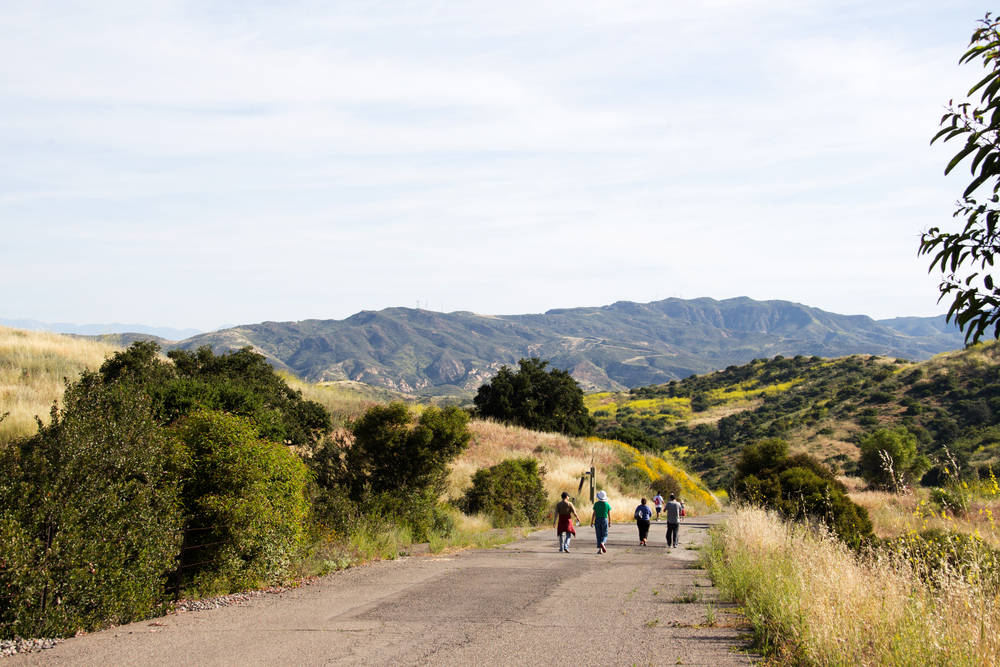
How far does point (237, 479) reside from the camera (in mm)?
11195

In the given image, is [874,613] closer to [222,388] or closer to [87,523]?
[87,523]

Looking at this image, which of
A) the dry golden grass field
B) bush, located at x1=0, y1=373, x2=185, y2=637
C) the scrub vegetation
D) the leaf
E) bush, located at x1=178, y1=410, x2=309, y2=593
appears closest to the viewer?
the leaf

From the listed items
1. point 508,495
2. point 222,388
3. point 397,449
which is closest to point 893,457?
point 508,495

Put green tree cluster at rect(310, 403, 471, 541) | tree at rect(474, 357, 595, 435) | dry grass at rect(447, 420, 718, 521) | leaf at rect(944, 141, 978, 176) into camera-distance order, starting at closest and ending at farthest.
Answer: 1. leaf at rect(944, 141, 978, 176)
2. green tree cluster at rect(310, 403, 471, 541)
3. dry grass at rect(447, 420, 718, 521)
4. tree at rect(474, 357, 595, 435)

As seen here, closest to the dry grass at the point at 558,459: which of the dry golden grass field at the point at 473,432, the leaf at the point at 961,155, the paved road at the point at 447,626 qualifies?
the dry golden grass field at the point at 473,432

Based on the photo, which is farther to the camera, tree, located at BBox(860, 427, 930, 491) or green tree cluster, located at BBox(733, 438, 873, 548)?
tree, located at BBox(860, 427, 930, 491)

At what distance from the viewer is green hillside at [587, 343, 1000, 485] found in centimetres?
6153

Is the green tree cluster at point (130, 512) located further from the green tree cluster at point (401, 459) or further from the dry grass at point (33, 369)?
the dry grass at point (33, 369)

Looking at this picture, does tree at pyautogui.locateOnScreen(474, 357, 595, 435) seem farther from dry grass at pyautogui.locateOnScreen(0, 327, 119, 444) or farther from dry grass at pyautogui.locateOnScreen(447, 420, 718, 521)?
dry grass at pyautogui.locateOnScreen(0, 327, 119, 444)

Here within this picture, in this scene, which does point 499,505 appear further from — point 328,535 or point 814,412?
point 814,412

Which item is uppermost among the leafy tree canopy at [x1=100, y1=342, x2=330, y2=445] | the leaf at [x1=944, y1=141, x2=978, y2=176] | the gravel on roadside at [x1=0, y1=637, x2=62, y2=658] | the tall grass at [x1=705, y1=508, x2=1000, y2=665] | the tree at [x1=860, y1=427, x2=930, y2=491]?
the leaf at [x1=944, y1=141, x2=978, y2=176]

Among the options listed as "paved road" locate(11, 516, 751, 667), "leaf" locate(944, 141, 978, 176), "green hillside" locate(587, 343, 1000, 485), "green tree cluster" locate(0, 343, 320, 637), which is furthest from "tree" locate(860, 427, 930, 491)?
"leaf" locate(944, 141, 978, 176)

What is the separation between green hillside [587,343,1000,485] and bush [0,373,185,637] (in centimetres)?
4874

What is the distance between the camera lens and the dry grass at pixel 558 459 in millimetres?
34812
